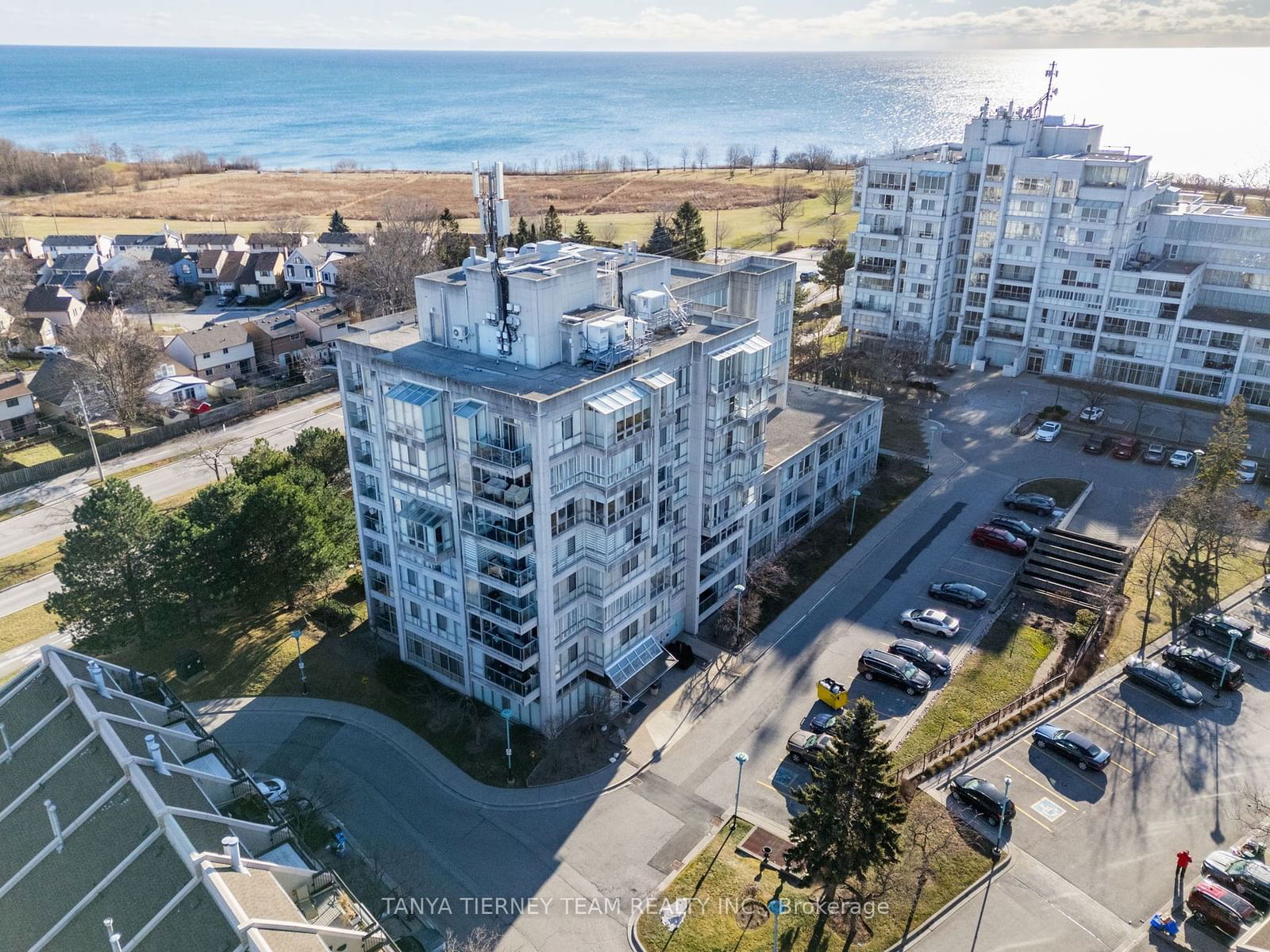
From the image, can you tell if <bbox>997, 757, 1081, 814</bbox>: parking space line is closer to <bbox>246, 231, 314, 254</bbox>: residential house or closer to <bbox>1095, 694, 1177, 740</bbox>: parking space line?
<bbox>1095, 694, 1177, 740</bbox>: parking space line

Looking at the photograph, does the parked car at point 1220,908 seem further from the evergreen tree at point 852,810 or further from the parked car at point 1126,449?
the parked car at point 1126,449

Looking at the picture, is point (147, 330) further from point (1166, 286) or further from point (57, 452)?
point (1166, 286)

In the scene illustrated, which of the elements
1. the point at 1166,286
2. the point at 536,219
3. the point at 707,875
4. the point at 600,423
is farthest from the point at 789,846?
the point at 536,219

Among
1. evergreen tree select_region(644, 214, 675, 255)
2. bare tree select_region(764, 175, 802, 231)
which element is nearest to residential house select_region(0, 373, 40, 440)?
evergreen tree select_region(644, 214, 675, 255)

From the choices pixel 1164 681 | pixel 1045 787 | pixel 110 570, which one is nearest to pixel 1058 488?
pixel 1164 681

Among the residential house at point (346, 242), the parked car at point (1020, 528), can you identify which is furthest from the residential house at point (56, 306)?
the parked car at point (1020, 528)

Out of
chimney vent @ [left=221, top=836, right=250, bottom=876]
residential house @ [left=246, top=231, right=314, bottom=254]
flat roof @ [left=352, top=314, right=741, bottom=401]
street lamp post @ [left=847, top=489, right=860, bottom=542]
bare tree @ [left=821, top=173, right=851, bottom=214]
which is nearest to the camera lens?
chimney vent @ [left=221, top=836, right=250, bottom=876]

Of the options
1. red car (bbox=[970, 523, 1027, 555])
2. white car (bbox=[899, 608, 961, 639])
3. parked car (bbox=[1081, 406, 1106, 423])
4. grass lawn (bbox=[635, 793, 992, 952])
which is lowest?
grass lawn (bbox=[635, 793, 992, 952])
